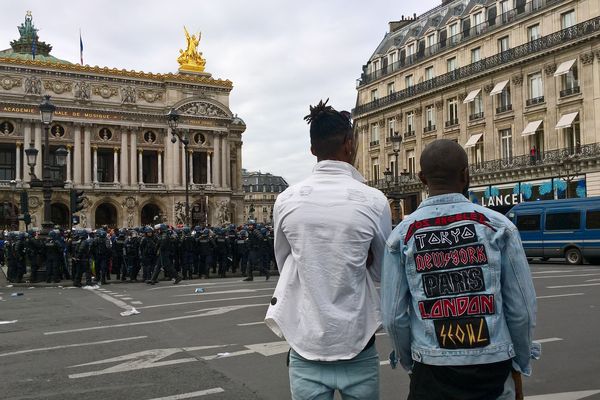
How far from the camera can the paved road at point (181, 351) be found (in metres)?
5.98

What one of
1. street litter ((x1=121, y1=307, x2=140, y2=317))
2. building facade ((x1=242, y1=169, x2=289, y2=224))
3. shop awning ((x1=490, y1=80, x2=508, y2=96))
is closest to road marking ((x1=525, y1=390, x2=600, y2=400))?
street litter ((x1=121, y1=307, x2=140, y2=317))

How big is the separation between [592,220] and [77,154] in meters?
50.7

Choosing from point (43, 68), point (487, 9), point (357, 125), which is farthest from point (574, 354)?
point (43, 68)

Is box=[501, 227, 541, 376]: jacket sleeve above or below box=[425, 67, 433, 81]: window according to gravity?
below

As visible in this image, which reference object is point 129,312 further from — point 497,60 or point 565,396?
point 497,60

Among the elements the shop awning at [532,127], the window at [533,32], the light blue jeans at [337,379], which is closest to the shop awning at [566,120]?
the shop awning at [532,127]

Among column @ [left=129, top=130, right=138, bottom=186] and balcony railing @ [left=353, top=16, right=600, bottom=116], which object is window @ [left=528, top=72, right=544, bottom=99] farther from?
column @ [left=129, top=130, right=138, bottom=186]

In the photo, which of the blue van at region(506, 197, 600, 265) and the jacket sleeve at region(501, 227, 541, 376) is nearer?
the jacket sleeve at region(501, 227, 541, 376)

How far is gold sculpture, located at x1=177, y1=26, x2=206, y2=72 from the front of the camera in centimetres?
6819

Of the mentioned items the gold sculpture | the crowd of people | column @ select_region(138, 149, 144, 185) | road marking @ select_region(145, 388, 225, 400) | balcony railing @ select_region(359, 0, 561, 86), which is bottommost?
road marking @ select_region(145, 388, 225, 400)

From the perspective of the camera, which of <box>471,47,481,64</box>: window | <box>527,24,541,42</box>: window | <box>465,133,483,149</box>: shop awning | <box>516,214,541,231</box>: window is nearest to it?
<box>516,214,541,231</box>: window

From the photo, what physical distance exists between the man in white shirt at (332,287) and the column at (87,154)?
206 ft

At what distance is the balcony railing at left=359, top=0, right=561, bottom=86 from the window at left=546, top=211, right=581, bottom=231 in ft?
55.3

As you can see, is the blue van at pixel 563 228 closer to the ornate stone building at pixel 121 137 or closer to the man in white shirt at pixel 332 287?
the man in white shirt at pixel 332 287
